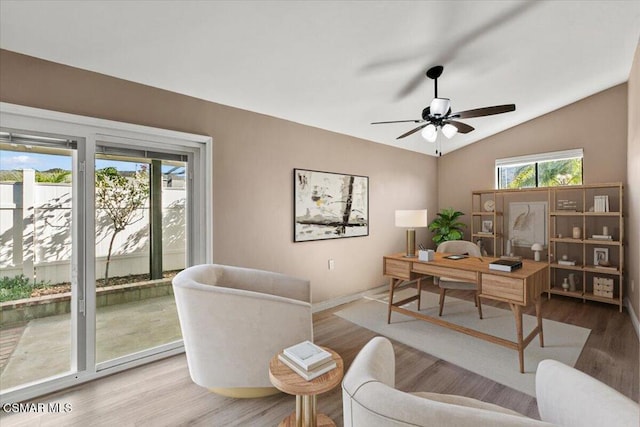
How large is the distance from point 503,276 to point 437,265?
60cm

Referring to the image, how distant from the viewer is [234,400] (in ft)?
6.72

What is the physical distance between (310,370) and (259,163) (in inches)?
91.3

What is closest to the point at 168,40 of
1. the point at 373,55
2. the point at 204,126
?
the point at 204,126

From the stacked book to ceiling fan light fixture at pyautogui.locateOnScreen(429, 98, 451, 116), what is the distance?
218 cm

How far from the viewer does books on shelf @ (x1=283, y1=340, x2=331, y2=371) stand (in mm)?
1504

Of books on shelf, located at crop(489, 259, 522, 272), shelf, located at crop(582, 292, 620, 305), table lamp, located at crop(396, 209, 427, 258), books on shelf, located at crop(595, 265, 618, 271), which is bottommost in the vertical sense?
shelf, located at crop(582, 292, 620, 305)

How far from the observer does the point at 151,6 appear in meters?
1.71

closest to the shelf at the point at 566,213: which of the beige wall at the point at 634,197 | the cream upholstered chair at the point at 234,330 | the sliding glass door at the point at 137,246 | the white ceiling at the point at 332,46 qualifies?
the beige wall at the point at 634,197

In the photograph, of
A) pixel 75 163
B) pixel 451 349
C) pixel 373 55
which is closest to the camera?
pixel 75 163

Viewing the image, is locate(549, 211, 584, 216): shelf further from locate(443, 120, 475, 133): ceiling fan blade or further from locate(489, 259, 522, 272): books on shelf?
locate(443, 120, 475, 133): ceiling fan blade

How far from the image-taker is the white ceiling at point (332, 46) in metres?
1.82

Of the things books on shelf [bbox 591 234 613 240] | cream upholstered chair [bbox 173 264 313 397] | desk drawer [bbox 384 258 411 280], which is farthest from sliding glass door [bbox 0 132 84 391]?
books on shelf [bbox 591 234 613 240]

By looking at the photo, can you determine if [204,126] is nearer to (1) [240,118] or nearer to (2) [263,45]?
(1) [240,118]

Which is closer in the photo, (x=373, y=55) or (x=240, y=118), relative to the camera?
(x=373, y=55)
